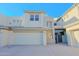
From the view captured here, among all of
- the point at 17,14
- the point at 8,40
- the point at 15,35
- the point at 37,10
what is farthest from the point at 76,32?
the point at 17,14

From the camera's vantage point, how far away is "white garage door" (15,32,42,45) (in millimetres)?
14602

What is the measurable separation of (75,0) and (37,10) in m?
13.5

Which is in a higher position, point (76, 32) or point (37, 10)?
point (37, 10)

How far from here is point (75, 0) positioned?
339 centimetres

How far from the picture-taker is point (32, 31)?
14.8 metres

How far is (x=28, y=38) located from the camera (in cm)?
1461

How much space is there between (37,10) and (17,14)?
Result: 4.06m

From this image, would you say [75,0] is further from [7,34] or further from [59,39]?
[59,39]

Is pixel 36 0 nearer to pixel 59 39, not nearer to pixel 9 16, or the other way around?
pixel 9 16

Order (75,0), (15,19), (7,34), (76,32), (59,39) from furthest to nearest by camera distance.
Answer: (59,39) → (15,19) → (7,34) → (76,32) → (75,0)

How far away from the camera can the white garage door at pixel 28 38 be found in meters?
14.6

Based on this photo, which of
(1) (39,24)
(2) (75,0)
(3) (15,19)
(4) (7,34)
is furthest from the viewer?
(3) (15,19)

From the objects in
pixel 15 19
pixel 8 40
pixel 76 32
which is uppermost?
pixel 15 19

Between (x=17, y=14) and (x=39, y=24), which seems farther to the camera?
(x=17, y=14)
